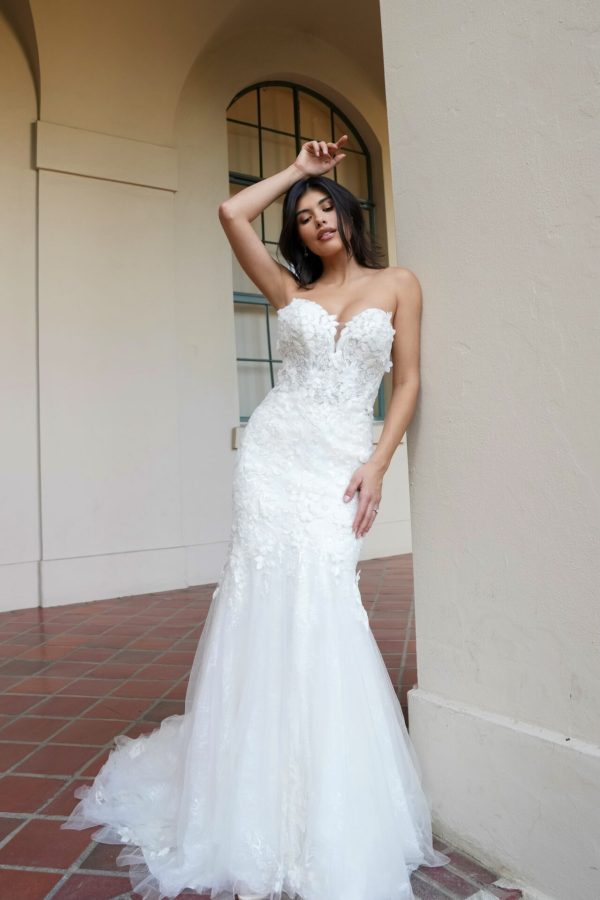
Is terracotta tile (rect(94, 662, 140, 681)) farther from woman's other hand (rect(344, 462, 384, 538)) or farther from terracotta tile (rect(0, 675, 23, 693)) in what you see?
woman's other hand (rect(344, 462, 384, 538))

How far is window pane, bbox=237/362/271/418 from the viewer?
6938mm

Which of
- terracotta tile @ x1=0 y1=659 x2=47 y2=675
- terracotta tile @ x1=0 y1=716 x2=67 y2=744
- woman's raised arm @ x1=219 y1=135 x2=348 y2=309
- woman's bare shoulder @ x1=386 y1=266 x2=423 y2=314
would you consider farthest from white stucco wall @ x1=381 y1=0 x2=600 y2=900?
terracotta tile @ x1=0 y1=659 x2=47 y2=675

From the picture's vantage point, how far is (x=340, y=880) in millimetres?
1700

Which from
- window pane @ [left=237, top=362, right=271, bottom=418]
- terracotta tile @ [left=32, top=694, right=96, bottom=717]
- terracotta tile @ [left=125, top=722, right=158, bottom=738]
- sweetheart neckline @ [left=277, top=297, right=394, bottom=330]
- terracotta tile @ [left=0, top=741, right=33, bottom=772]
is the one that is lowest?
terracotta tile @ [left=0, top=741, right=33, bottom=772]

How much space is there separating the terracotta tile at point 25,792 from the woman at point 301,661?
0.49 ft

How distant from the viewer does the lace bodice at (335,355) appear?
2160mm

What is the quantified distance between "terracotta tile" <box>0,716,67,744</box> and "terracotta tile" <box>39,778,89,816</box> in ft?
1.59

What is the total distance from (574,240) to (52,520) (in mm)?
4799

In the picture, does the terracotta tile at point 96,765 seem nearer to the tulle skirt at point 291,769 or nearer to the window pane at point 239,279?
the tulle skirt at point 291,769

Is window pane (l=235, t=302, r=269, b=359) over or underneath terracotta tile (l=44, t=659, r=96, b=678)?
over

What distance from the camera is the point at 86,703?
3258mm

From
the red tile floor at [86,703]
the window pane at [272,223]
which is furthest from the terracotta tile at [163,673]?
the window pane at [272,223]

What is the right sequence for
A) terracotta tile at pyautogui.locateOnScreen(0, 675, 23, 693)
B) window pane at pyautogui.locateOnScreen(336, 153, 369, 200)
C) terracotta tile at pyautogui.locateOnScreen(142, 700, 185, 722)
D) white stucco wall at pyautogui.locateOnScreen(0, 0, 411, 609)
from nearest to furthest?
terracotta tile at pyautogui.locateOnScreen(142, 700, 185, 722)
terracotta tile at pyautogui.locateOnScreen(0, 675, 23, 693)
white stucco wall at pyautogui.locateOnScreen(0, 0, 411, 609)
window pane at pyautogui.locateOnScreen(336, 153, 369, 200)

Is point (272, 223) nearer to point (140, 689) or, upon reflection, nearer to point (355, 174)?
point (355, 174)
